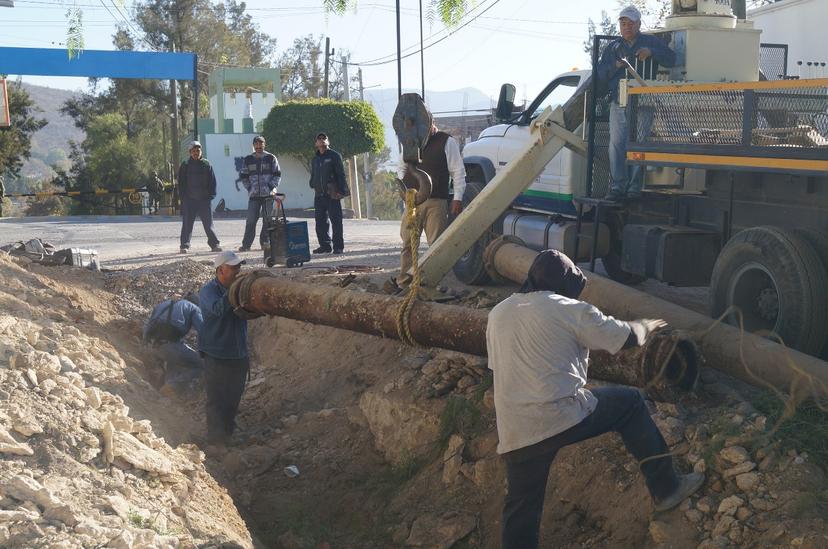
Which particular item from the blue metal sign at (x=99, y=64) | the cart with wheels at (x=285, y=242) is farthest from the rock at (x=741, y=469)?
the blue metal sign at (x=99, y=64)

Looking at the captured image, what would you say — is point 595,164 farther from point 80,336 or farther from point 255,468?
point 80,336

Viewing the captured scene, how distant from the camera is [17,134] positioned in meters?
41.4

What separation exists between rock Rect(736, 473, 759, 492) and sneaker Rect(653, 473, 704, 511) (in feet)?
0.69

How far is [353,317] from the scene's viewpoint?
277 inches

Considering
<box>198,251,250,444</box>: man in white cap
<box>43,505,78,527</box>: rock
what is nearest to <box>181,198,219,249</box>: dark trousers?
<box>198,251,250,444</box>: man in white cap

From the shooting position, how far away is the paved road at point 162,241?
12.4m

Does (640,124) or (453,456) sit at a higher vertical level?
(640,124)

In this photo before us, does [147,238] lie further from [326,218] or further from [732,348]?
[732,348]

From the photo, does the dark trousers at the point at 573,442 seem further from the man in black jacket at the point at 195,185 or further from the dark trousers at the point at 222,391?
the man in black jacket at the point at 195,185

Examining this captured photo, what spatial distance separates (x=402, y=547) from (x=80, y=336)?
406cm

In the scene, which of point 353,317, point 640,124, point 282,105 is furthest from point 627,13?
point 282,105

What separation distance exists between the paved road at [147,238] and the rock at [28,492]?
297 inches

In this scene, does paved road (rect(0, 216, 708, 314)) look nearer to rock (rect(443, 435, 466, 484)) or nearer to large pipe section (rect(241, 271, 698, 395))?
rock (rect(443, 435, 466, 484))

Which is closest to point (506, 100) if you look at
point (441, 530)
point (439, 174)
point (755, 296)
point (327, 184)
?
point (439, 174)
